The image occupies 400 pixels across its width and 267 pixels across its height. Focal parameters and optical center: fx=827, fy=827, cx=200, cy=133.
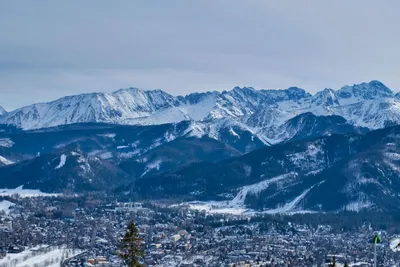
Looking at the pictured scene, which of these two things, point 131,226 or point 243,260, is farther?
point 243,260

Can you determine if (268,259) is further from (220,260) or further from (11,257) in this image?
(11,257)

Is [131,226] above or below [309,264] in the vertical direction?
above

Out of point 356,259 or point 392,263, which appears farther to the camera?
point 356,259

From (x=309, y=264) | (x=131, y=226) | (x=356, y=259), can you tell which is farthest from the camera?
(x=356, y=259)

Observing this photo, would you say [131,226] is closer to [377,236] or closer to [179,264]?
[377,236]

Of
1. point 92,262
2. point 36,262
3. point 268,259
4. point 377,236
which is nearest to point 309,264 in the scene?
point 268,259

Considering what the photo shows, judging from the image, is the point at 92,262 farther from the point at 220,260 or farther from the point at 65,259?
the point at 220,260

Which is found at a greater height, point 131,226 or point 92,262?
point 131,226

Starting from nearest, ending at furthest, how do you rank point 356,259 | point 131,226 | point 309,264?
point 131,226, point 309,264, point 356,259

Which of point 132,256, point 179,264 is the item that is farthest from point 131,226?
point 179,264
